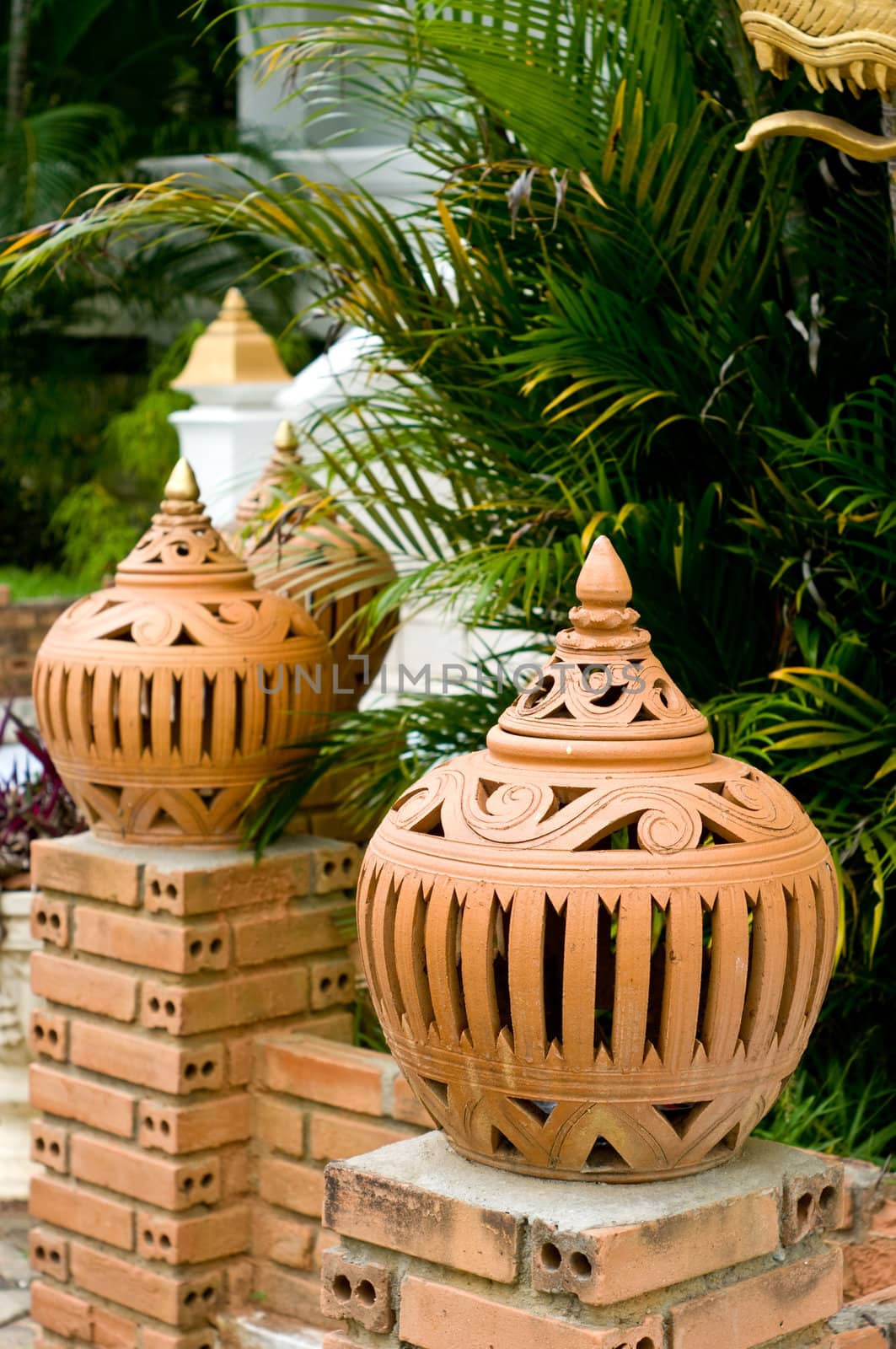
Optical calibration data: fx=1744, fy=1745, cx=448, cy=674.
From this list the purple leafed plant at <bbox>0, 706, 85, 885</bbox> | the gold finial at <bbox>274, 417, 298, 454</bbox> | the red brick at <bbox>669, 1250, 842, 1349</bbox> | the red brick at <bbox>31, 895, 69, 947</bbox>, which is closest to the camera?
the red brick at <bbox>669, 1250, 842, 1349</bbox>

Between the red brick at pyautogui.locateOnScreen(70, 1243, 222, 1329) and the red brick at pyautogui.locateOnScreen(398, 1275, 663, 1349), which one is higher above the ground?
the red brick at pyautogui.locateOnScreen(398, 1275, 663, 1349)

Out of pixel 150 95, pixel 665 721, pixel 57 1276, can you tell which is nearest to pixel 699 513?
pixel 665 721

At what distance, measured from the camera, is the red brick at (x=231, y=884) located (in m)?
3.49

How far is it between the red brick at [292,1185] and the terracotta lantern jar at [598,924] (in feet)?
4.41

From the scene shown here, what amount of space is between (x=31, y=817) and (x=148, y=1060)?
1468 millimetres

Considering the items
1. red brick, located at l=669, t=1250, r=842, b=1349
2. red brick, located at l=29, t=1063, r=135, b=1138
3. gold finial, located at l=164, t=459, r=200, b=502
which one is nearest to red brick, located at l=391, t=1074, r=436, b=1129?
red brick, located at l=29, t=1063, r=135, b=1138

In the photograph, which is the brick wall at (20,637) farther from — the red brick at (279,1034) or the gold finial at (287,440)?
the red brick at (279,1034)

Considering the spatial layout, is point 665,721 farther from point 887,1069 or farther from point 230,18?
point 230,18

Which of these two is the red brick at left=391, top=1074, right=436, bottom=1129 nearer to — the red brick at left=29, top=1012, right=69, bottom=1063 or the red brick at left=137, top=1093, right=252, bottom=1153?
the red brick at left=137, top=1093, right=252, bottom=1153

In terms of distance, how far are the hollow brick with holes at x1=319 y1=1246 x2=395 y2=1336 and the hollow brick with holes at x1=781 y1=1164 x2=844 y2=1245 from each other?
0.52 meters

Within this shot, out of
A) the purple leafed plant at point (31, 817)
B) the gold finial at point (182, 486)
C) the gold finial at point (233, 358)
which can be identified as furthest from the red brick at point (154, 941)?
the gold finial at point (233, 358)

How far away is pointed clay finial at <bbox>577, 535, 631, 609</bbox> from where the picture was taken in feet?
7.33

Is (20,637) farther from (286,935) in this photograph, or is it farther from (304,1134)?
(304,1134)

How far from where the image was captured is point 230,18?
12523mm
